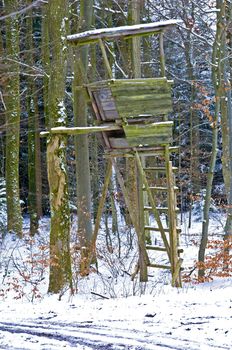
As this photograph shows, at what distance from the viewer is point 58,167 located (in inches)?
393

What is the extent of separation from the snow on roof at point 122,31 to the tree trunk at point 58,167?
0.90 m

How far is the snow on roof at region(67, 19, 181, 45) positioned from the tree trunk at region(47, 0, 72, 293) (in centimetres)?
90

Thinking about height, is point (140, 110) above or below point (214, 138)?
above

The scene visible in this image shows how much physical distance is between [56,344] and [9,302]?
11.8ft

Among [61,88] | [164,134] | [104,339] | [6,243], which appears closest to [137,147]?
[164,134]

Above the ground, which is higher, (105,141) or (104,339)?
(105,141)

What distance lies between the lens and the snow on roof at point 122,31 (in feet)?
35.4

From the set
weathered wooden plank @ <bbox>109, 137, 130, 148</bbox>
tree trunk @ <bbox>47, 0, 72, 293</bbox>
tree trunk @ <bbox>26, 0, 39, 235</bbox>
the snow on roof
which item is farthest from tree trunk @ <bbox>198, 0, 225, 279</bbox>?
tree trunk @ <bbox>26, 0, 39, 235</bbox>

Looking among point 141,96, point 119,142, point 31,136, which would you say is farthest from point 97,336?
point 31,136

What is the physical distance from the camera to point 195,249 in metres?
19.1

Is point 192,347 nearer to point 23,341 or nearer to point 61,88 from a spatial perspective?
point 23,341

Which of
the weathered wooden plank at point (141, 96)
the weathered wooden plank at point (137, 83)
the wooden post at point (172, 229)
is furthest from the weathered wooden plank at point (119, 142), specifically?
the weathered wooden plank at point (137, 83)

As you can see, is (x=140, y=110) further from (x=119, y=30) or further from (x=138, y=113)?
(x=119, y=30)

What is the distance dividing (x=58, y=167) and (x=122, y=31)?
314 centimetres
